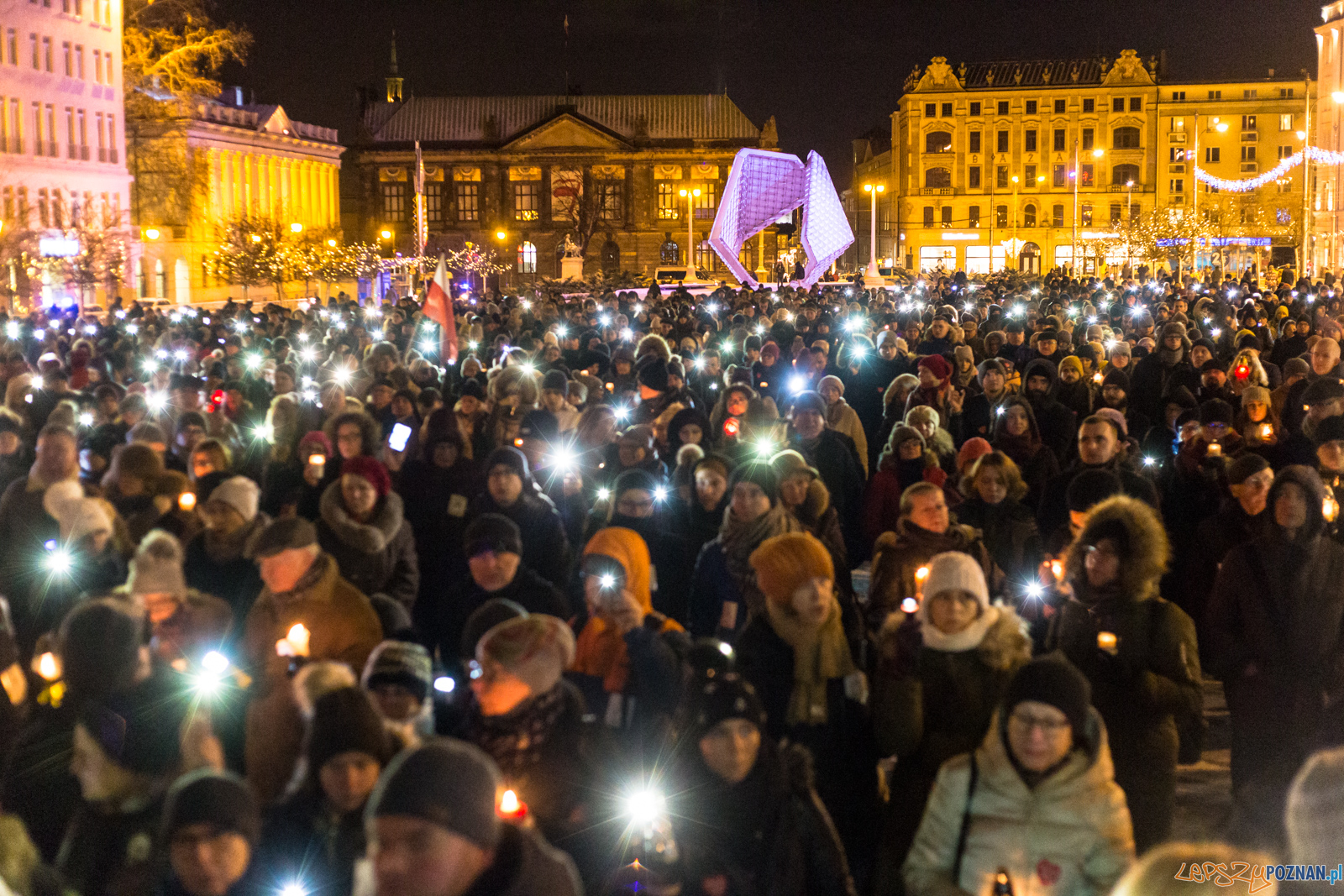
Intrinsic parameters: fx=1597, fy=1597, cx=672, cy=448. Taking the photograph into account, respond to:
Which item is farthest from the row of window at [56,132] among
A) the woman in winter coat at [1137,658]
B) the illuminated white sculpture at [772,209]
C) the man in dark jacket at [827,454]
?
the woman in winter coat at [1137,658]

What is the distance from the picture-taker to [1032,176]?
10288 cm

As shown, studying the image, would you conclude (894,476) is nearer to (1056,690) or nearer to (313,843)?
(1056,690)

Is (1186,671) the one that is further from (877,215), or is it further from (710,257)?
(877,215)

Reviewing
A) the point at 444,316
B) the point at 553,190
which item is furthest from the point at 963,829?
the point at 553,190

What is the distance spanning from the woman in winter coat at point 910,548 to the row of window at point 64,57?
180 feet

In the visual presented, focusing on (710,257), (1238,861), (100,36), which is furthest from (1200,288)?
(710,257)

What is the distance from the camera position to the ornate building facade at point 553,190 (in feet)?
355

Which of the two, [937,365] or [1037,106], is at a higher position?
[1037,106]

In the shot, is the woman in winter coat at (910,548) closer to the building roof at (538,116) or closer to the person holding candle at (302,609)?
the person holding candle at (302,609)

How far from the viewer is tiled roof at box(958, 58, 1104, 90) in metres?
103

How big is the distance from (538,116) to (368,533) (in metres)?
112

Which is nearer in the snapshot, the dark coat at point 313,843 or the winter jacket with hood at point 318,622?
the dark coat at point 313,843

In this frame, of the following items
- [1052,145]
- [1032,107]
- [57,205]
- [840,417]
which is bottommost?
[840,417]

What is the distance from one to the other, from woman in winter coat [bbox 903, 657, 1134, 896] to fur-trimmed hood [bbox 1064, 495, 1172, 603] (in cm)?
113
